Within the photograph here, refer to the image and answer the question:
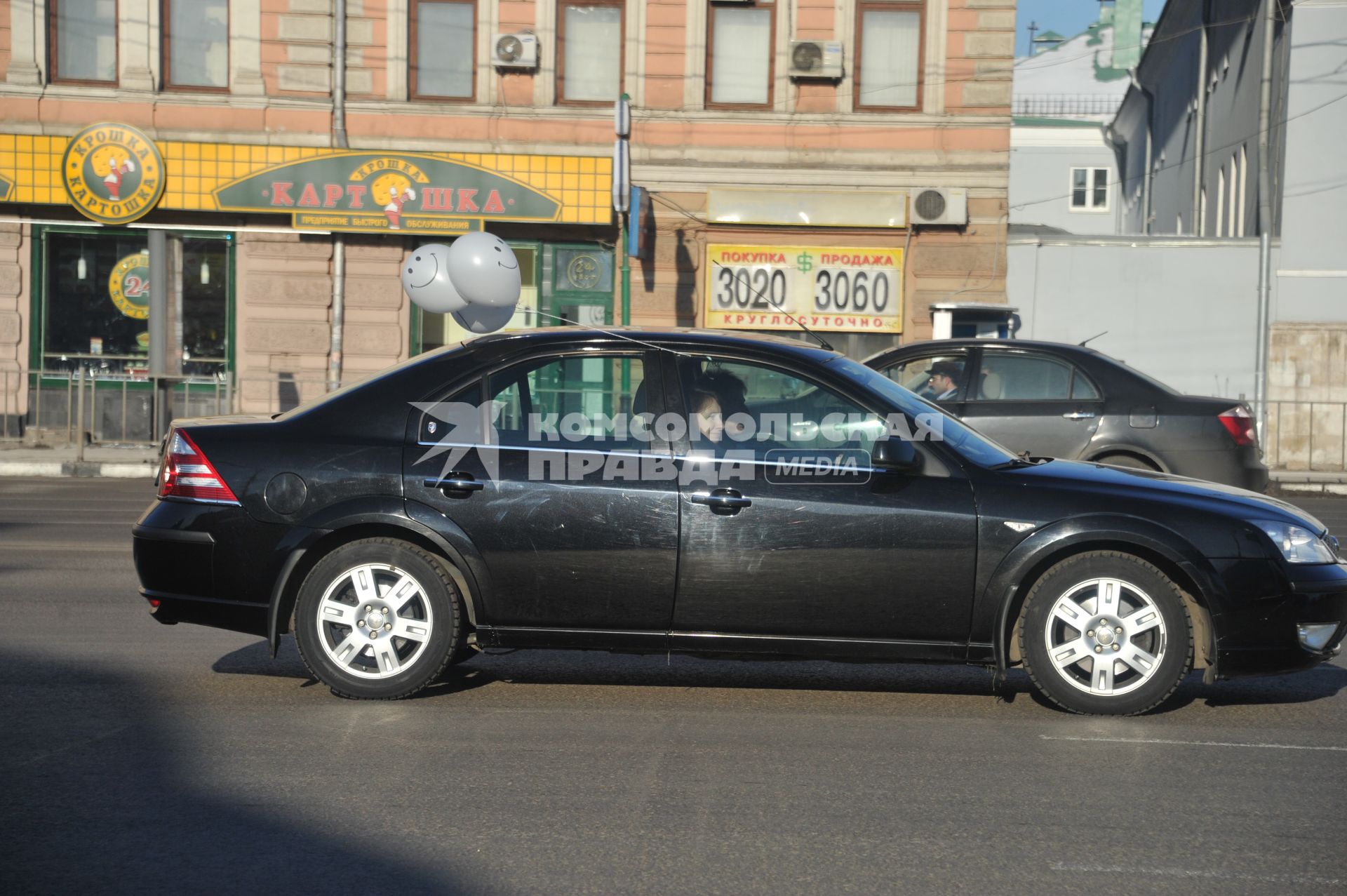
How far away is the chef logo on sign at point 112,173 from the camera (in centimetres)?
2125

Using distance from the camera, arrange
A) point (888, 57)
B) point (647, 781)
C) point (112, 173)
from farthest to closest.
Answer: point (888, 57)
point (112, 173)
point (647, 781)

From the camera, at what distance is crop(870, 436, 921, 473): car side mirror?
18.6 feet

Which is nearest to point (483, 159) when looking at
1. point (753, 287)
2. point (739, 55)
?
point (739, 55)

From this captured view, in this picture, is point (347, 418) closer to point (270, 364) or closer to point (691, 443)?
point (691, 443)

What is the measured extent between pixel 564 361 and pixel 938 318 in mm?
15509

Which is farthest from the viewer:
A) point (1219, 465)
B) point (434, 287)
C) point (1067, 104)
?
point (1067, 104)

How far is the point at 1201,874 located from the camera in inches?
155

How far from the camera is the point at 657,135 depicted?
71.6ft

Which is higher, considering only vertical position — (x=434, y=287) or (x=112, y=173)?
(x=112, y=173)

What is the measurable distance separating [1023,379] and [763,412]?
216 inches

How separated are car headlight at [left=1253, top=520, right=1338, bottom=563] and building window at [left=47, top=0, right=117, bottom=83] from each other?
66.9ft

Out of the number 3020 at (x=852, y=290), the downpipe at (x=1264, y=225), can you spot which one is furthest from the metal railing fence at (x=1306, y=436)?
the number 3020 at (x=852, y=290)

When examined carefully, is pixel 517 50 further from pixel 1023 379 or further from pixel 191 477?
pixel 191 477

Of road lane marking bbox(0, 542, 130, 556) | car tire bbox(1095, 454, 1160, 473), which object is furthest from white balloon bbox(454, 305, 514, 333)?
car tire bbox(1095, 454, 1160, 473)
